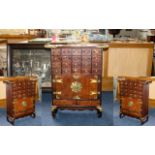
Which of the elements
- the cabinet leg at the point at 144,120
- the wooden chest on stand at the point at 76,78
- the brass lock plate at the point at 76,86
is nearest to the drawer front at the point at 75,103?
the wooden chest on stand at the point at 76,78

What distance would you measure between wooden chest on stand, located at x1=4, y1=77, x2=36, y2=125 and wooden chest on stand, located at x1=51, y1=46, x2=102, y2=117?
25cm

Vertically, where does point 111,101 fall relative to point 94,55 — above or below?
below

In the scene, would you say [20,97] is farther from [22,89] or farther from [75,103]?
[75,103]

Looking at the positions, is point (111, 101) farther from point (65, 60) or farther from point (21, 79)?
point (21, 79)

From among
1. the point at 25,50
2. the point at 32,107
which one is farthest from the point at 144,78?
the point at 25,50

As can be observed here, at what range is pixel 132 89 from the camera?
258 centimetres

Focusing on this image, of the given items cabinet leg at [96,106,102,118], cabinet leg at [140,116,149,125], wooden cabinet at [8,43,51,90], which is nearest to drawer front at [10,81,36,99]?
wooden cabinet at [8,43,51,90]

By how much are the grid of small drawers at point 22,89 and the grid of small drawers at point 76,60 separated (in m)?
0.28

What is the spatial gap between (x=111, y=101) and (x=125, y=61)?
0.53m

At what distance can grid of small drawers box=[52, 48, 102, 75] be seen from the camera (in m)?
2.60

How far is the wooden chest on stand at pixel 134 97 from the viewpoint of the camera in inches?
99.8

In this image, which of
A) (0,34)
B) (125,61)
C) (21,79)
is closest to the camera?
(21,79)

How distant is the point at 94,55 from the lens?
8.57 feet

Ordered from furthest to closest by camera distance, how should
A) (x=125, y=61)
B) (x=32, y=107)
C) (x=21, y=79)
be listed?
(x=125, y=61), (x=32, y=107), (x=21, y=79)
